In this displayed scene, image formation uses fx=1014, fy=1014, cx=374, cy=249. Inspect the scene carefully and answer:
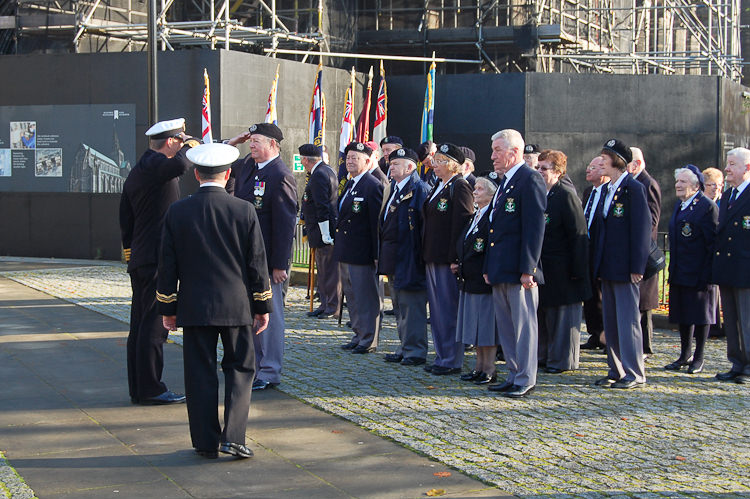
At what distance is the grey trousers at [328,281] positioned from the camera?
40.7 feet

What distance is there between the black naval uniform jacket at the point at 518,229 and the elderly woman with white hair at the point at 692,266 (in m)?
1.91

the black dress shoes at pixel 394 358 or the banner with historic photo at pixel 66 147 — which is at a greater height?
the banner with historic photo at pixel 66 147

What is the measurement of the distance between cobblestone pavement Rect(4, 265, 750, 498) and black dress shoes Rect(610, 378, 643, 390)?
0.24 feet

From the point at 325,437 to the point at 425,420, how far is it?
2.67ft

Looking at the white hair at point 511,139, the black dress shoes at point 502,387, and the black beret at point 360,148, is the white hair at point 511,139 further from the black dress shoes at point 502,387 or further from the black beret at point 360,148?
the black beret at point 360,148

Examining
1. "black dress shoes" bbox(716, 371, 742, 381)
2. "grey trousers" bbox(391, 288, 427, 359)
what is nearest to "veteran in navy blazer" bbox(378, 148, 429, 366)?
"grey trousers" bbox(391, 288, 427, 359)

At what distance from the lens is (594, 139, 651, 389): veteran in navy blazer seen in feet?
27.8

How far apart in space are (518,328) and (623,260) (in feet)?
3.71

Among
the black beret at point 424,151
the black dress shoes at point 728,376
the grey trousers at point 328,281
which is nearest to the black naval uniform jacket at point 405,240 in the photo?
the black beret at point 424,151

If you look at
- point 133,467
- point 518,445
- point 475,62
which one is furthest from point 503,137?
point 475,62

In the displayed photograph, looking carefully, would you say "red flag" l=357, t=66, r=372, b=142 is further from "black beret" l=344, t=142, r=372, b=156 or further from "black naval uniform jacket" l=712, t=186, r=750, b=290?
"black naval uniform jacket" l=712, t=186, r=750, b=290

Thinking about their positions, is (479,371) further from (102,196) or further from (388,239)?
(102,196)

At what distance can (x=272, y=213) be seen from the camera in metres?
8.34

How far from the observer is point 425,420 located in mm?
7262
